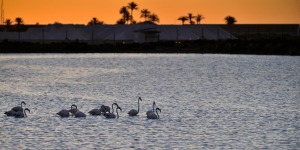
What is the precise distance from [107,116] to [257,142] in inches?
345

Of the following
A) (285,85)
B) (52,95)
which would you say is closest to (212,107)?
(52,95)

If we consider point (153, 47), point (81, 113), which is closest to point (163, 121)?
point (81, 113)

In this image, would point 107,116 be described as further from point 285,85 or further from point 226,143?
point 285,85

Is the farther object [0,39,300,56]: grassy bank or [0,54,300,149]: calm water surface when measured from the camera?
[0,39,300,56]: grassy bank

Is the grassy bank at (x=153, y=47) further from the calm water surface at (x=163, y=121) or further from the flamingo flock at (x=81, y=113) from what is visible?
the flamingo flock at (x=81, y=113)

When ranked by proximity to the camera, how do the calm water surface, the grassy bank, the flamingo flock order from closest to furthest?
the calm water surface, the flamingo flock, the grassy bank

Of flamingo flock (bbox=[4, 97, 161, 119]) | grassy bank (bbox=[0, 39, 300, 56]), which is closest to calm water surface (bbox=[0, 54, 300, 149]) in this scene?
flamingo flock (bbox=[4, 97, 161, 119])

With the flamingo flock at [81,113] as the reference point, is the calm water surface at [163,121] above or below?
below

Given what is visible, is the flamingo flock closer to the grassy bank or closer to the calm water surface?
the calm water surface

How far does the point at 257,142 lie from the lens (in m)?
29.8

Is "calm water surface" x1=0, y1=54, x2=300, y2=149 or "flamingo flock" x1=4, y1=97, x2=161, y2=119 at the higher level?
"flamingo flock" x1=4, y1=97, x2=161, y2=119

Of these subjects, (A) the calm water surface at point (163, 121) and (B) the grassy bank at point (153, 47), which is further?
(B) the grassy bank at point (153, 47)

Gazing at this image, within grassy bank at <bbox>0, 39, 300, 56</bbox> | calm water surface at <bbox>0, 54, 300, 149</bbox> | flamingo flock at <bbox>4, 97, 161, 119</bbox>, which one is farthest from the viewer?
grassy bank at <bbox>0, 39, 300, 56</bbox>

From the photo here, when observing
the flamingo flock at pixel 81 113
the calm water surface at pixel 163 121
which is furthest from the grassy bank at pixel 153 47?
the flamingo flock at pixel 81 113
